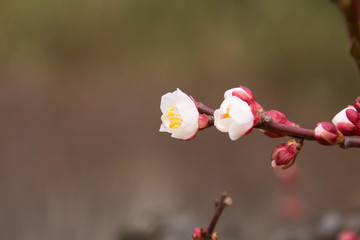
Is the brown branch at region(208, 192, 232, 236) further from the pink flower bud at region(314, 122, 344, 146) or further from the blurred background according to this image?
the blurred background

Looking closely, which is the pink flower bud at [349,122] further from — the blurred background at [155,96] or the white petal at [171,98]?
the blurred background at [155,96]

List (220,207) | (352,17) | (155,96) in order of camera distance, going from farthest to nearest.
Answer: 1. (155,96)
2. (220,207)
3. (352,17)

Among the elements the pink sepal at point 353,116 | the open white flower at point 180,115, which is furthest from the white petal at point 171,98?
the pink sepal at point 353,116

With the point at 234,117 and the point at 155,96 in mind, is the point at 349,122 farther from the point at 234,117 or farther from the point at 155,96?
the point at 155,96

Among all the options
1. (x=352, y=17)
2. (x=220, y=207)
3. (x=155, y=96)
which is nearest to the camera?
(x=352, y=17)

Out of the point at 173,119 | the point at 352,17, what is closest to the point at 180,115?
the point at 173,119

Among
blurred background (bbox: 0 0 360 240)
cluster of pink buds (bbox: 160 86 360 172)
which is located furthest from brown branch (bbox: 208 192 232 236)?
blurred background (bbox: 0 0 360 240)
